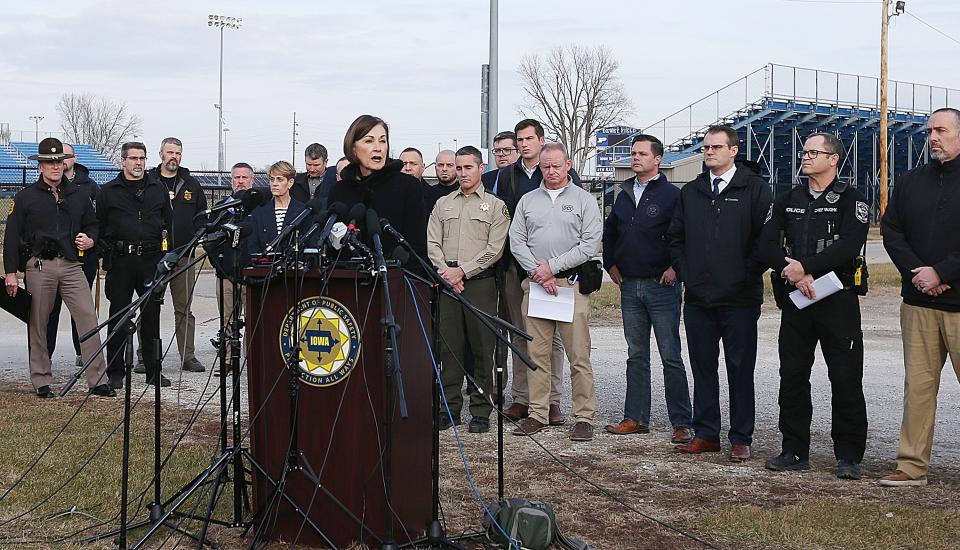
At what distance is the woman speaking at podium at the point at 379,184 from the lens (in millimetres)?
5531

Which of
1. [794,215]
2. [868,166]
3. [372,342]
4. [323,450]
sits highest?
[868,166]

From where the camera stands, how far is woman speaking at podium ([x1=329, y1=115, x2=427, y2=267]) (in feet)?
18.1

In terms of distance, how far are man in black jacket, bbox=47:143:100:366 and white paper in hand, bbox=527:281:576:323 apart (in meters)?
4.12

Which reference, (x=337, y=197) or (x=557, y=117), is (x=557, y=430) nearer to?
(x=337, y=197)

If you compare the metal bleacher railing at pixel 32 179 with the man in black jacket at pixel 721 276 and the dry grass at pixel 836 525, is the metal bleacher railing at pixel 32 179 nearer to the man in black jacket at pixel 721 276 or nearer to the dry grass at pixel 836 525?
the man in black jacket at pixel 721 276

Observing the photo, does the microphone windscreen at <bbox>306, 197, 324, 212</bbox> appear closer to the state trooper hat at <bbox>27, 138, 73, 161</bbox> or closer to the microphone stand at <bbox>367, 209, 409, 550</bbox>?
the microphone stand at <bbox>367, 209, 409, 550</bbox>

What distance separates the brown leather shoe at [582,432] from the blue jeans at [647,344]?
1.46 feet

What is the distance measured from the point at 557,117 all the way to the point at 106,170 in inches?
1155

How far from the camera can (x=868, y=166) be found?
54.6 metres

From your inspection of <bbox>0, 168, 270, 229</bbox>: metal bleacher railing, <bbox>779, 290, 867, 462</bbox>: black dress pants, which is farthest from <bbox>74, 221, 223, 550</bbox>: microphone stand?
<bbox>0, 168, 270, 229</bbox>: metal bleacher railing

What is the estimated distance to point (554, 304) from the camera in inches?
316

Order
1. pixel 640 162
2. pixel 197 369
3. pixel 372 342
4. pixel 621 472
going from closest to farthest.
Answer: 1. pixel 372 342
2. pixel 621 472
3. pixel 640 162
4. pixel 197 369

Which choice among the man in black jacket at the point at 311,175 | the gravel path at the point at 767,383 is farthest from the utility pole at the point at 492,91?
the man in black jacket at the point at 311,175

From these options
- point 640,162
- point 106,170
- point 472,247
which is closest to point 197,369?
point 472,247
